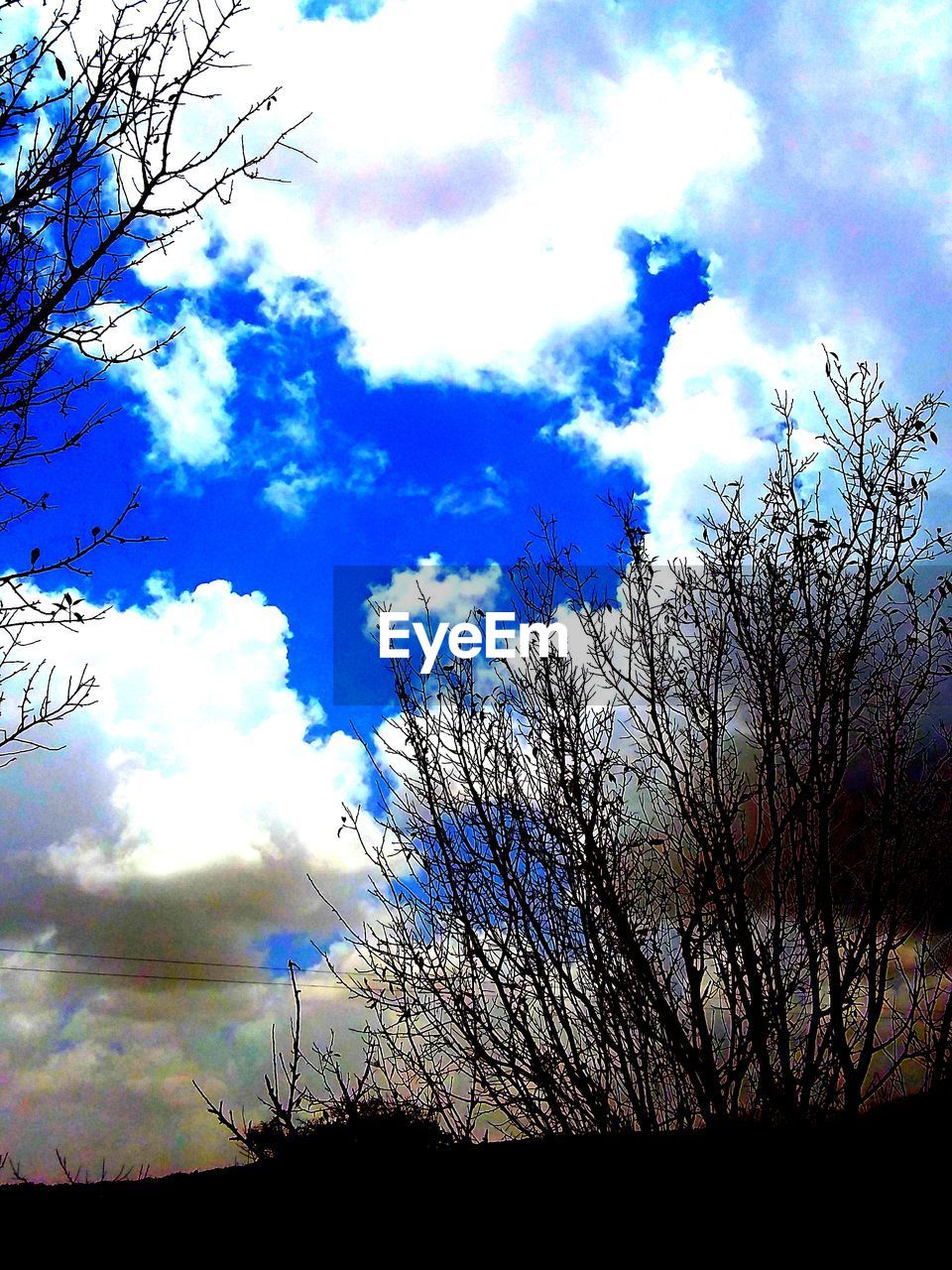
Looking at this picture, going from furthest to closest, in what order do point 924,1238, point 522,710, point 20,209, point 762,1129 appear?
point 522,710 < point 762,1129 < point 20,209 < point 924,1238

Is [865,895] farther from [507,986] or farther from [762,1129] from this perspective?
[507,986]

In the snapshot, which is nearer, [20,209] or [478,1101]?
[20,209]

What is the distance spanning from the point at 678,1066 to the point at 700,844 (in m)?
1.23

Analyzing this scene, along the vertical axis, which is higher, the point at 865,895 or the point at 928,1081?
the point at 865,895

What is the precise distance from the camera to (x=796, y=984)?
5.04m

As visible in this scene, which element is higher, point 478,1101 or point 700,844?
point 700,844

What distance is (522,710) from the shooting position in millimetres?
5840

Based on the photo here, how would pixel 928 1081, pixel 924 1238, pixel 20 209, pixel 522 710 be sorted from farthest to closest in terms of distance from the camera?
pixel 522 710 < pixel 928 1081 < pixel 20 209 < pixel 924 1238

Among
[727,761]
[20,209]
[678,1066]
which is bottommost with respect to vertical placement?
[678,1066]

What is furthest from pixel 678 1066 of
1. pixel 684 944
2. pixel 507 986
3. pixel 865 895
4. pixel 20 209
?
pixel 20 209

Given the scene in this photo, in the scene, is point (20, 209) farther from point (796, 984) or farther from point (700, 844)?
point (796, 984)

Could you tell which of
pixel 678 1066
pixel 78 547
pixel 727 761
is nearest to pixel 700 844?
pixel 727 761

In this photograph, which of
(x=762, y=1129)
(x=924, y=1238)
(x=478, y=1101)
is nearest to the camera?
(x=924, y=1238)

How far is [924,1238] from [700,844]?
7.69ft
